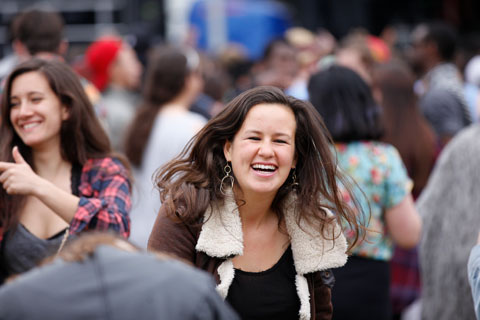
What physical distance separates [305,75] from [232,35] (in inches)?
232

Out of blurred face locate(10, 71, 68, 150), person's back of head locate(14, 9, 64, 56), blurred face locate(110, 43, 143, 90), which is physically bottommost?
blurred face locate(10, 71, 68, 150)

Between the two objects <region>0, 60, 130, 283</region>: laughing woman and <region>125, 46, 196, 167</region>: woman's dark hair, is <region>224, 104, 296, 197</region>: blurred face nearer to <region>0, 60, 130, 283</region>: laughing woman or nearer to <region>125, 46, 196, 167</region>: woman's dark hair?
<region>0, 60, 130, 283</region>: laughing woman

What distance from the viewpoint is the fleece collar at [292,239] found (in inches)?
110

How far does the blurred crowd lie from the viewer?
13.6 ft

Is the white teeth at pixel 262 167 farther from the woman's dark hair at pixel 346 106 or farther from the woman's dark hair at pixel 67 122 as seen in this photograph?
the woman's dark hair at pixel 346 106

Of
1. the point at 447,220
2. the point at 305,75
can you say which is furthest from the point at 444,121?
the point at 447,220

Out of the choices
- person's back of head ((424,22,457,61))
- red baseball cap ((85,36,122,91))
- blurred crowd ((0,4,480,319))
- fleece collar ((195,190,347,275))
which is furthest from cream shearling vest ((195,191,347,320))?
person's back of head ((424,22,457,61))

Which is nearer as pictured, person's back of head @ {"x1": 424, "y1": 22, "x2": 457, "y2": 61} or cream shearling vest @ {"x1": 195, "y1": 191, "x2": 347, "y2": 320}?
cream shearling vest @ {"x1": 195, "y1": 191, "x2": 347, "y2": 320}

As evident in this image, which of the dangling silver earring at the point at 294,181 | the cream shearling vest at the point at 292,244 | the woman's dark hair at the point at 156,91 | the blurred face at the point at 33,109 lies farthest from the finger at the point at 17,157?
the woman's dark hair at the point at 156,91

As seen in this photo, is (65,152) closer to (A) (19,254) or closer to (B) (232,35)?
(A) (19,254)

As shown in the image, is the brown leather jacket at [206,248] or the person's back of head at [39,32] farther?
the person's back of head at [39,32]

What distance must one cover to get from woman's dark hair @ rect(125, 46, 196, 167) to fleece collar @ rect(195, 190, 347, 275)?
226cm

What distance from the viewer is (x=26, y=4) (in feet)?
46.6

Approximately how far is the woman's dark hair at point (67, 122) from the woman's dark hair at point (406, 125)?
2299 millimetres
